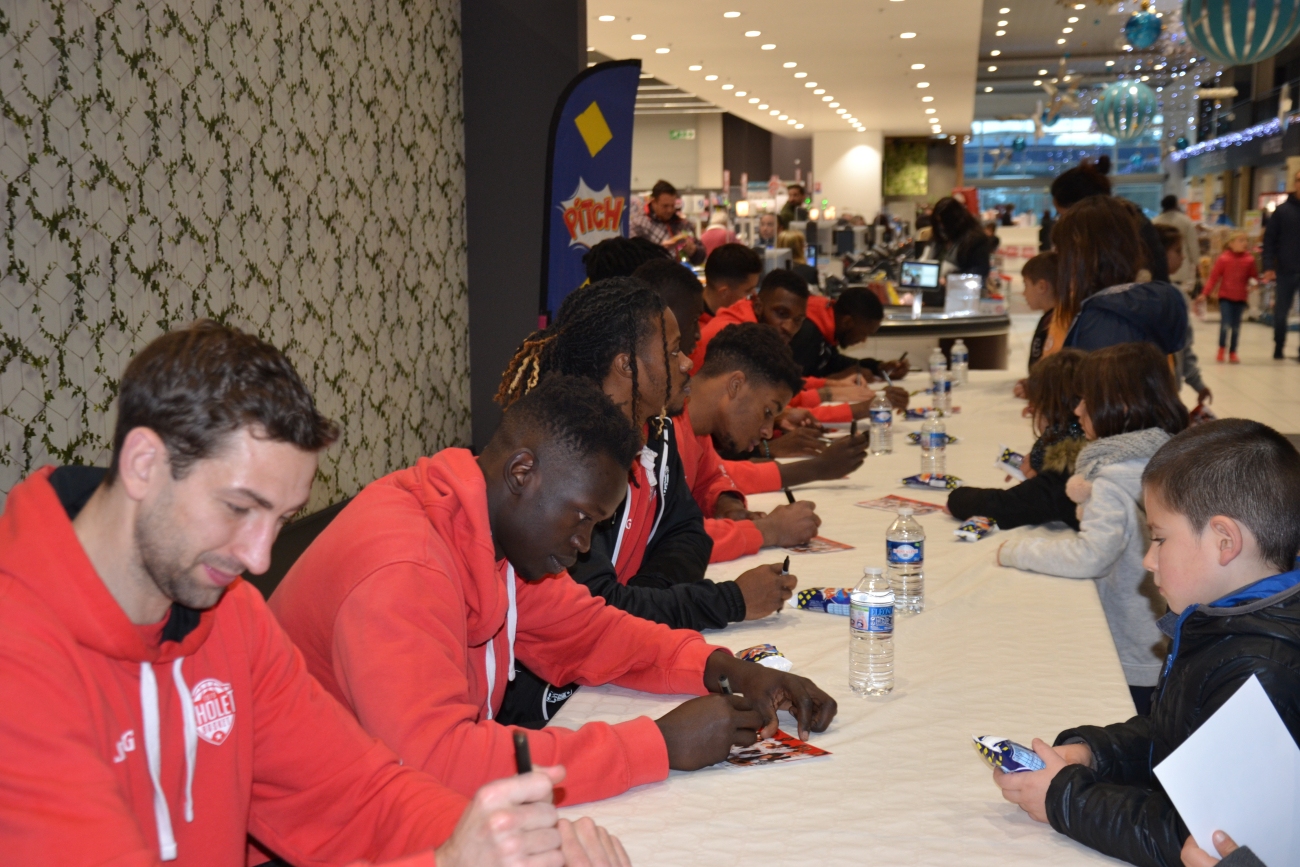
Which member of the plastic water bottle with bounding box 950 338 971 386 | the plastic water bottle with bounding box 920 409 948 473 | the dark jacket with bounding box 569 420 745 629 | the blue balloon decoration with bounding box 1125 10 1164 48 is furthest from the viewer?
the blue balloon decoration with bounding box 1125 10 1164 48

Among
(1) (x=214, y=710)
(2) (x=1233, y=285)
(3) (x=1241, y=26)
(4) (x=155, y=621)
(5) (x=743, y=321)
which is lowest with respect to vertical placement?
(1) (x=214, y=710)

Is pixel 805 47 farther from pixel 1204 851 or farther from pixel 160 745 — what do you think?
pixel 160 745

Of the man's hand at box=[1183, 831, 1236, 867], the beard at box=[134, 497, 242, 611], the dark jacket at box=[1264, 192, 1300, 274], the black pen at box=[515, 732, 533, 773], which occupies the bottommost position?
the man's hand at box=[1183, 831, 1236, 867]

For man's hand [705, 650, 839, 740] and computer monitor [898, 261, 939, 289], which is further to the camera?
computer monitor [898, 261, 939, 289]

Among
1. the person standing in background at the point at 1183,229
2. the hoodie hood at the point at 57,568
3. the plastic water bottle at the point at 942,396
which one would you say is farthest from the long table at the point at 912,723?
the person standing in background at the point at 1183,229

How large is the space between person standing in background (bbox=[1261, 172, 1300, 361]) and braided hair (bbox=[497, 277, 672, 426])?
387 inches

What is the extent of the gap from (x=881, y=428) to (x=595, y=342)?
188 cm

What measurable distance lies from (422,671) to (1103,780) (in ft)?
2.93

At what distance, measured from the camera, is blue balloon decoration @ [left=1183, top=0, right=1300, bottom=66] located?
6.27m

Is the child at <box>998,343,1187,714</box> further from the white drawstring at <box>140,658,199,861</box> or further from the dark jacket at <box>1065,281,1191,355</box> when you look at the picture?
the white drawstring at <box>140,658,199,861</box>

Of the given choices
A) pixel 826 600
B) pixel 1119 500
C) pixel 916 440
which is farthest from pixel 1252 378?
pixel 826 600

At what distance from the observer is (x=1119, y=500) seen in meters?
2.50

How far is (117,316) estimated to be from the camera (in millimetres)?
3650

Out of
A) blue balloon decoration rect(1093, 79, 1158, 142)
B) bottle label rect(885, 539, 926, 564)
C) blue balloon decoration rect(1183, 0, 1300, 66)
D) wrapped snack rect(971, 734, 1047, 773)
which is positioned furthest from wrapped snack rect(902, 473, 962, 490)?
blue balloon decoration rect(1093, 79, 1158, 142)
